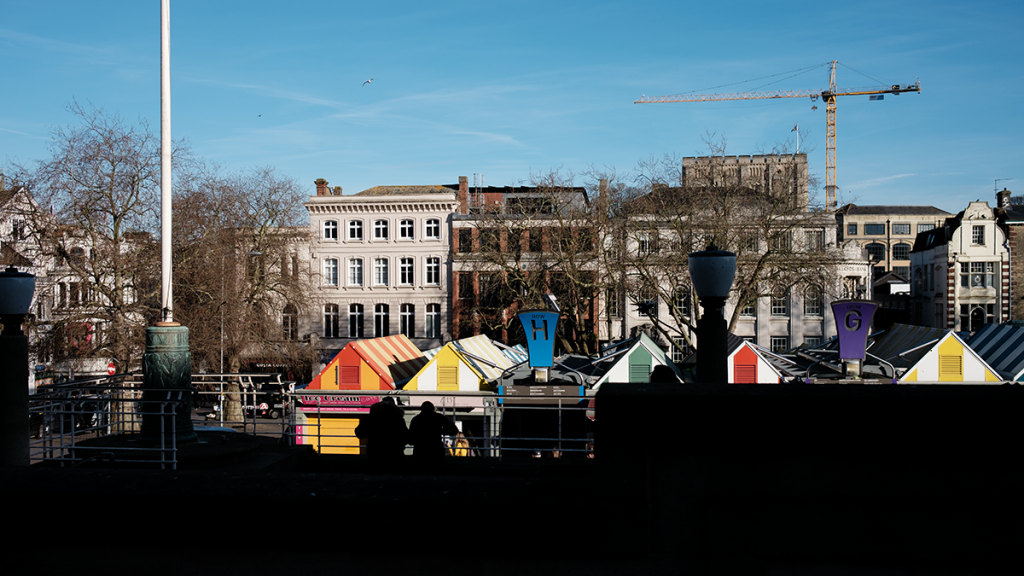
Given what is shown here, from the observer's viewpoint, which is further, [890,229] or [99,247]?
[890,229]

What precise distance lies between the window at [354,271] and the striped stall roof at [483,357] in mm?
23220

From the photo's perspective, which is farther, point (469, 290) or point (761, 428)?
point (469, 290)

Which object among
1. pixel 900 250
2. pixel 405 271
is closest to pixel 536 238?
pixel 405 271

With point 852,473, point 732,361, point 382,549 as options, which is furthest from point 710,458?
point 732,361

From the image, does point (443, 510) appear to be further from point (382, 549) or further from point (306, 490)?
point (306, 490)

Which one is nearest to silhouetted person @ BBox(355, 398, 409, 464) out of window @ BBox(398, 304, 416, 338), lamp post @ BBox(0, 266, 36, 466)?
lamp post @ BBox(0, 266, 36, 466)

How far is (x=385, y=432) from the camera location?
8711 millimetres

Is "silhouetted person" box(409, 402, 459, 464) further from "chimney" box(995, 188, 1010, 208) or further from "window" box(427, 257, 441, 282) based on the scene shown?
"chimney" box(995, 188, 1010, 208)

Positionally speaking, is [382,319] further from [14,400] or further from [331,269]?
[14,400]

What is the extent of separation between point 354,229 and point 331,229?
166cm

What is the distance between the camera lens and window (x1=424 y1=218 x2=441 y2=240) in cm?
4919

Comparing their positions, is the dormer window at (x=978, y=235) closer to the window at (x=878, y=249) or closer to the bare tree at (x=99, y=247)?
the window at (x=878, y=249)

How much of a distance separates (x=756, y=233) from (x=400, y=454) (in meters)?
27.1

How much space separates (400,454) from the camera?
8719mm
